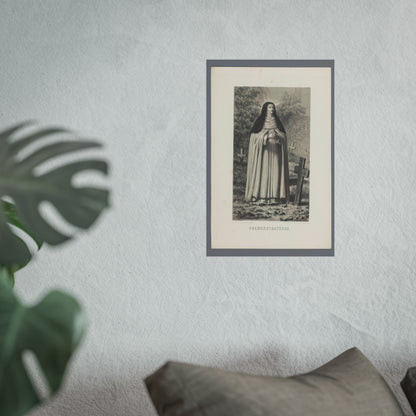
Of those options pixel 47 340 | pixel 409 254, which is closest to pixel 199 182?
pixel 409 254

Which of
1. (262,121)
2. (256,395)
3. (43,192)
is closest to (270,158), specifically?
(262,121)

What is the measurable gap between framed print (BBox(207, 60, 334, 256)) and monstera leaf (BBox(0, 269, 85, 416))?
849 mm

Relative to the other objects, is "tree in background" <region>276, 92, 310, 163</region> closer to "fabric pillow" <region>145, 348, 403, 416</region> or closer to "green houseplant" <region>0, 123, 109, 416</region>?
"fabric pillow" <region>145, 348, 403, 416</region>

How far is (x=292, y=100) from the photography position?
137 centimetres

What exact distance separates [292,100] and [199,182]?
1.21 feet

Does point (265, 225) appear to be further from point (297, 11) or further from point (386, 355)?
point (297, 11)

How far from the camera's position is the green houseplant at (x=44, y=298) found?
492mm

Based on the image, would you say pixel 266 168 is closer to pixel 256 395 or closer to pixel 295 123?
pixel 295 123

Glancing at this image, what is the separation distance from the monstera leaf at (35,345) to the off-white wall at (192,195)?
0.82 metres

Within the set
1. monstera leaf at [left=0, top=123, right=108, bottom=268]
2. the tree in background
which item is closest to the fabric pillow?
monstera leaf at [left=0, top=123, right=108, bottom=268]

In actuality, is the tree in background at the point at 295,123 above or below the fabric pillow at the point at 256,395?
above

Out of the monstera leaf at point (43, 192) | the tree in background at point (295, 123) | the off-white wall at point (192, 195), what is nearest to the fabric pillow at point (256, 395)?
the off-white wall at point (192, 195)

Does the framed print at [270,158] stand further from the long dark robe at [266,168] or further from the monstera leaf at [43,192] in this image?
the monstera leaf at [43,192]

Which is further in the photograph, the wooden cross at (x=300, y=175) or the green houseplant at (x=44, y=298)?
the wooden cross at (x=300, y=175)
